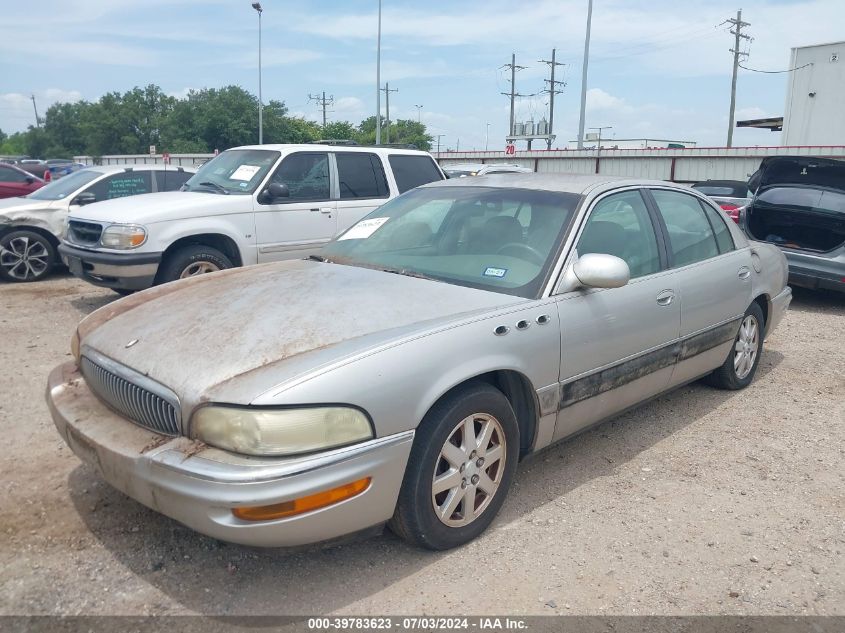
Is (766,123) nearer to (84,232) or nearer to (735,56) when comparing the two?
(735,56)

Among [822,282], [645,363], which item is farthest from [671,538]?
[822,282]

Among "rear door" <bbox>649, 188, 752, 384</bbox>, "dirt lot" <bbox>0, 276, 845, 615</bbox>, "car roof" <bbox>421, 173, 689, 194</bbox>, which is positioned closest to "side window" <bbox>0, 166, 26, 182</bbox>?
"dirt lot" <bbox>0, 276, 845, 615</bbox>

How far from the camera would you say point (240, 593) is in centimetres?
274

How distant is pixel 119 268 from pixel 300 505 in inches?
196

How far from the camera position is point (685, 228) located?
4.63 meters

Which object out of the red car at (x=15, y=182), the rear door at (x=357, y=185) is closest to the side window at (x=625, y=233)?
the rear door at (x=357, y=185)

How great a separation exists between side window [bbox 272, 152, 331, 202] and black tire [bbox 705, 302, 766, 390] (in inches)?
181

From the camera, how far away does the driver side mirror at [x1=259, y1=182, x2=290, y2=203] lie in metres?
7.39


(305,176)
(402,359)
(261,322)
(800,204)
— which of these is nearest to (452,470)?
(402,359)

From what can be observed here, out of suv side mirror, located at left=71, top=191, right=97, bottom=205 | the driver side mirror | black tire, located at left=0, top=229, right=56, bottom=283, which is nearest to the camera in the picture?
the driver side mirror

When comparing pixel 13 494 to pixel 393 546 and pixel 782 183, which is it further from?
pixel 782 183

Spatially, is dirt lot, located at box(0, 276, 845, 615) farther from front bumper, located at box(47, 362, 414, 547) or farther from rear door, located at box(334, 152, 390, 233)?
rear door, located at box(334, 152, 390, 233)

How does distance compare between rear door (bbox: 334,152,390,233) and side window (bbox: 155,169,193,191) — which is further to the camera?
side window (bbox: 155,169,193,191)

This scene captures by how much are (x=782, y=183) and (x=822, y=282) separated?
1356 mm
